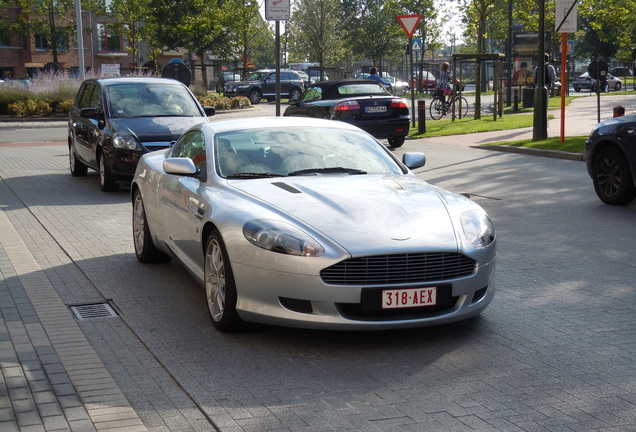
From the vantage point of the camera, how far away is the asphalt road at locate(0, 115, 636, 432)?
4.50m

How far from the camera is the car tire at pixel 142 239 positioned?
8.33 meters

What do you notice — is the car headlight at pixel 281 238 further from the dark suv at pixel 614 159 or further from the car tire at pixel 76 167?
the car tire at pixel 76 167

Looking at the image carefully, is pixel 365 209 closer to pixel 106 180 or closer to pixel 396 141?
pixel 106 180

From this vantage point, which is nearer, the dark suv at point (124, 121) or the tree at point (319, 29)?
the dark suv at point (124, 121)

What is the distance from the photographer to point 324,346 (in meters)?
5.75

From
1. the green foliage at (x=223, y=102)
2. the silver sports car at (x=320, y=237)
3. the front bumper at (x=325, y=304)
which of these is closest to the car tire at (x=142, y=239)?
the silver sports car at (x=320, y=237)

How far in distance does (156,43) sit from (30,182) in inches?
1757

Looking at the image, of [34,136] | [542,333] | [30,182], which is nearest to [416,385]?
[542,333]

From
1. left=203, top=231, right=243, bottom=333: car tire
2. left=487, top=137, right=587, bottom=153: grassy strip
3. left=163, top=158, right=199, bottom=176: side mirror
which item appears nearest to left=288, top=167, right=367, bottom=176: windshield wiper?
left=163, top=158, right=199, bottom=176: side mirror

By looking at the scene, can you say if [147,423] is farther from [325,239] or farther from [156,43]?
[156,43]

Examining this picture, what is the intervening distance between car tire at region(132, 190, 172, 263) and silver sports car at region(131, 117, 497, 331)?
1.07m

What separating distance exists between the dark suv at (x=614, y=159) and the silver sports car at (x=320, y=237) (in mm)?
5284

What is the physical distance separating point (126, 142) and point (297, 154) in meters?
7.19

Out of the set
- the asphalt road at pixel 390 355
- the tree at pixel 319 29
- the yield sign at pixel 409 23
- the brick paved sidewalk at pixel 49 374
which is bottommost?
the asphalt road at pixel 390 355
